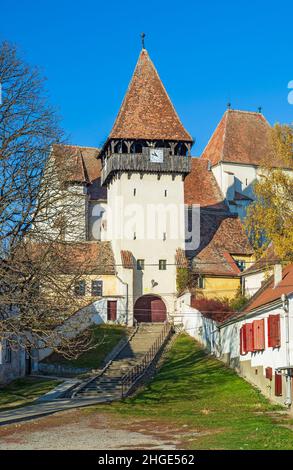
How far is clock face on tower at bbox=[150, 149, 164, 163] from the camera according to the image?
55.8 metres

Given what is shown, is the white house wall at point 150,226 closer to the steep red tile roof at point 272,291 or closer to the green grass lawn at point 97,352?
the green grass lawn at point 97,352

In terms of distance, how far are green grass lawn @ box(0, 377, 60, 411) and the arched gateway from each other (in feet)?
58.4

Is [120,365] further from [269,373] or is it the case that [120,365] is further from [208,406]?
[208,406]

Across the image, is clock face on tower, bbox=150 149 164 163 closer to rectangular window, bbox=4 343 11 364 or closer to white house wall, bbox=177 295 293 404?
white house wall, bbox=177 295 293 404

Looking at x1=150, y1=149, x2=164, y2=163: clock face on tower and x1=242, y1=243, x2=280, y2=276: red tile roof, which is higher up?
x1=150, y1=149, x2=164, y2=163: clock face on tower

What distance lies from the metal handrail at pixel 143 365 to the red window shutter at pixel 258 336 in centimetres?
618

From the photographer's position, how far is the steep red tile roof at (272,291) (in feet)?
104

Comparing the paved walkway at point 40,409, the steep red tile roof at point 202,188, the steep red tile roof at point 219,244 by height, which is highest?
the steep red tile roof at point 202,188

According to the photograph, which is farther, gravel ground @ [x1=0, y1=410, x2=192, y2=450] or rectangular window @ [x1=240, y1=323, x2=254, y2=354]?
rectangular window @ [x1=240, y1=323, x2=254, y2=354]

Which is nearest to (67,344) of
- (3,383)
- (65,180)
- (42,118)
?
(65,180)

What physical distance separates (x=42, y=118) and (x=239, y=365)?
53.9 feet

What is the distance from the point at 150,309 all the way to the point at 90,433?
33.7 meters

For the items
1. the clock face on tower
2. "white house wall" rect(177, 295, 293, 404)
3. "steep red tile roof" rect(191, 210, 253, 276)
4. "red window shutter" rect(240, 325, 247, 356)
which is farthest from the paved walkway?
the clock face on tower

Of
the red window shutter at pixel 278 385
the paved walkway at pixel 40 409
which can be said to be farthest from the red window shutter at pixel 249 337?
the paved walkway at pixel 40 409
